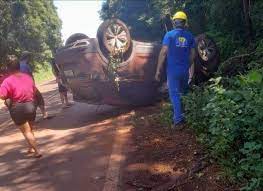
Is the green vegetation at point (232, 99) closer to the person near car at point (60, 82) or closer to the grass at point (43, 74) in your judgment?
the person near car at point (60, 82)

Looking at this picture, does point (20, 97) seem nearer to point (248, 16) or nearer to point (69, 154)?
point (69, 154)

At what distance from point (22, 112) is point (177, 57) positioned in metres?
2.85

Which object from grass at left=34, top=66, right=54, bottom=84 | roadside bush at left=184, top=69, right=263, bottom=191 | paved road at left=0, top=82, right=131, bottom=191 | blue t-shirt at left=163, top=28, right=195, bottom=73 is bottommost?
grass at left=34, top=66, right=54, bottom=84

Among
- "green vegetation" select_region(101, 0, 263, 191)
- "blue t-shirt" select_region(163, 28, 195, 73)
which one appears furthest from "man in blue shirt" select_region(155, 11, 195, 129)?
"green vegetation" select_region(101, 0, 263, 191)

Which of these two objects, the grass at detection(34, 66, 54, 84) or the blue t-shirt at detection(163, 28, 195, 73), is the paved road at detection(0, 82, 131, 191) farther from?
the grass at detection(34, 66, 54, 84)

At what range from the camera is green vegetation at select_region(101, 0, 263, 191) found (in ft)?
14.9

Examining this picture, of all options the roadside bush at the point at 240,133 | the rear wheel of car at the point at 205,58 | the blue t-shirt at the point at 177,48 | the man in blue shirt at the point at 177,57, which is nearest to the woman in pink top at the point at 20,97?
the man in blue shirt at the point at 177,57

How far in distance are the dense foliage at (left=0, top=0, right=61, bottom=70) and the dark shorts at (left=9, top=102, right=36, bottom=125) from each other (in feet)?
81.1

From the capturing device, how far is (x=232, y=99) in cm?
551

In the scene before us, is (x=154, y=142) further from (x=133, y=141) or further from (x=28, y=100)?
(x=28, y=100)

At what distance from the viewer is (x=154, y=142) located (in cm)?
689

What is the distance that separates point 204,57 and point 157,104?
1729 millimetres

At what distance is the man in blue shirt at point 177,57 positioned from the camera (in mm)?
7418

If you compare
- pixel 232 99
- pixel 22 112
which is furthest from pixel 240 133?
pixel 22 112
